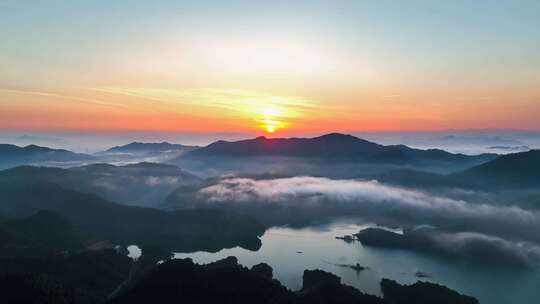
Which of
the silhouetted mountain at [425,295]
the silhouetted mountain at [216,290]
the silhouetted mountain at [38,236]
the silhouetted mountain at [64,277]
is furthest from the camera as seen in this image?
the silhouetted mountain at [38,236]

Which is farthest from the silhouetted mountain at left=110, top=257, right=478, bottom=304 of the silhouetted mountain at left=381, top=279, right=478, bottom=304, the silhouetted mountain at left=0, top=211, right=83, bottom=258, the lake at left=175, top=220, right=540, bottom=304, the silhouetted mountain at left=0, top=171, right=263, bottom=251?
the silhouetted mountain at left=0, top=171, right=263, bottom=251

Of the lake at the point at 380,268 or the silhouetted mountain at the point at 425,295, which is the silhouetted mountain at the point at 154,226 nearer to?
the lake at the point at 380,268

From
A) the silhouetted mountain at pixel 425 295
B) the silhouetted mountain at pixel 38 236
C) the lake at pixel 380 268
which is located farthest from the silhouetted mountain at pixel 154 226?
the silhouetted mountain at pixel 425 295

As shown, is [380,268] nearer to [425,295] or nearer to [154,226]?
[425,295]

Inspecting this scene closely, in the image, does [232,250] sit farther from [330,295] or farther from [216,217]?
[330,295]

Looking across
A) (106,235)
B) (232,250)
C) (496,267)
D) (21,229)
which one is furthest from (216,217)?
(496,267)

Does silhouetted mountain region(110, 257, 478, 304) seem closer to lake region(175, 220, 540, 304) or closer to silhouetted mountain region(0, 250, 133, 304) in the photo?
silhouetted mountain region(0, 250, 133, 304)
